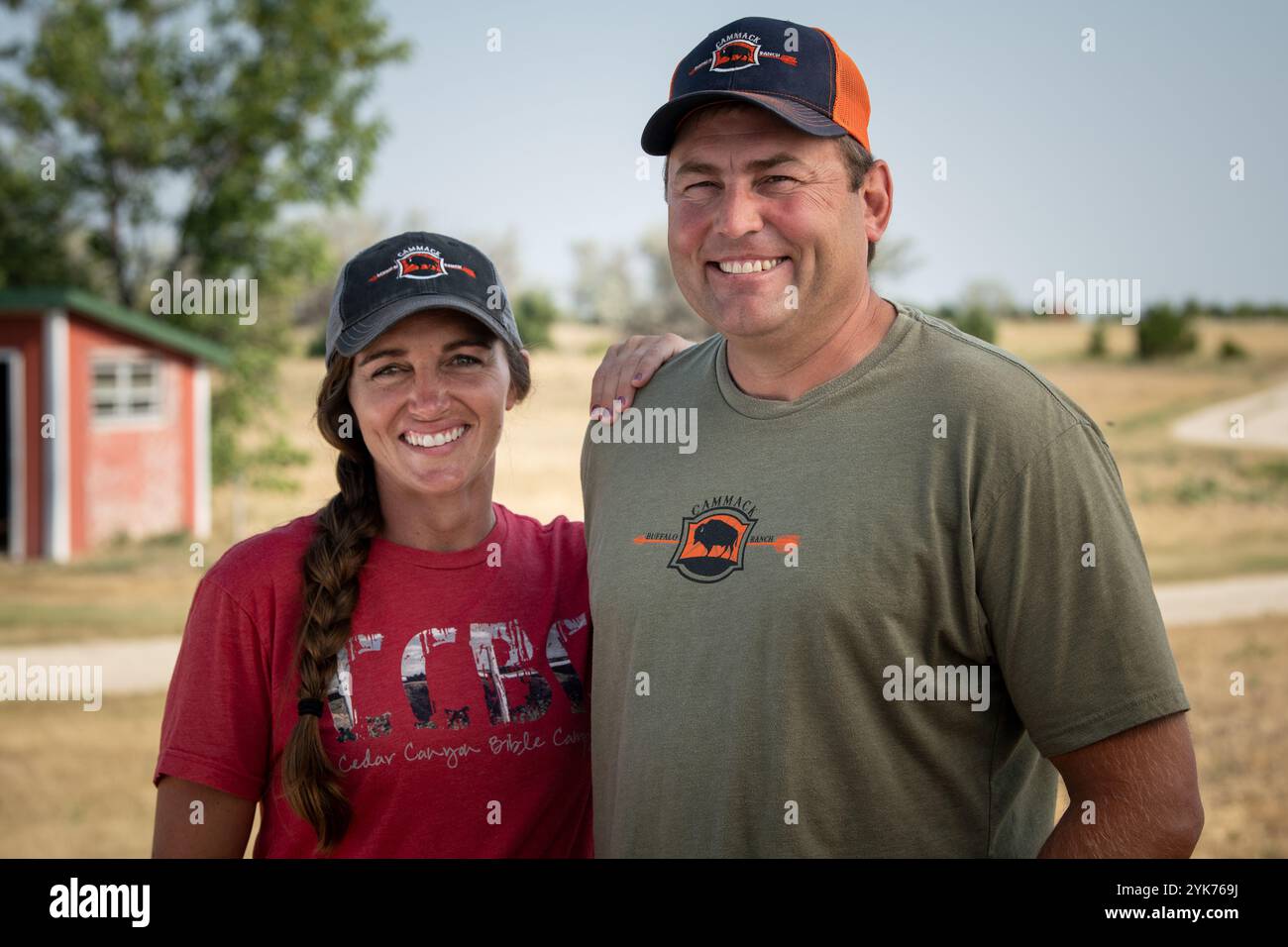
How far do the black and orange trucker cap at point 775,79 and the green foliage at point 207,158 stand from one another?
20855 mm

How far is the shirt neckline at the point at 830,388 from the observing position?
284cm

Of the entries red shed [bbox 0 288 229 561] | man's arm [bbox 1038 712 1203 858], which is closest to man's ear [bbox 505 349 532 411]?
man's arm [bbox 1038 712 1203 858]

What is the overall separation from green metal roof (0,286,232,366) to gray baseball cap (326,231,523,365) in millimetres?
17538

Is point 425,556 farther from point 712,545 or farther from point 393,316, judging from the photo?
point 712,545

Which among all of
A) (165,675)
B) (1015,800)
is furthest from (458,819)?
(165,675)

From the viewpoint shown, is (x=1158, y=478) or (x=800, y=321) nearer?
(x=800, y=321)

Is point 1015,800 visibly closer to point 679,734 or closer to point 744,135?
point 679,734

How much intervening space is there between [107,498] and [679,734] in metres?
19.2

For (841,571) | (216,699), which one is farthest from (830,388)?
(216,699)

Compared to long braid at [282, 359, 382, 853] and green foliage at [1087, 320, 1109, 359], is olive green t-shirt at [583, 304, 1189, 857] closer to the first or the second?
long braid at [282, 359, 382, 853]

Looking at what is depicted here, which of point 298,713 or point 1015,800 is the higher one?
point 298,713

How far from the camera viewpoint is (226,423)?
74.4ft

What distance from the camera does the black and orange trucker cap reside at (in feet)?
9.48

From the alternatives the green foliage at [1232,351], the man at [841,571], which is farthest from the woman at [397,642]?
the green foliage at [1232,351]
